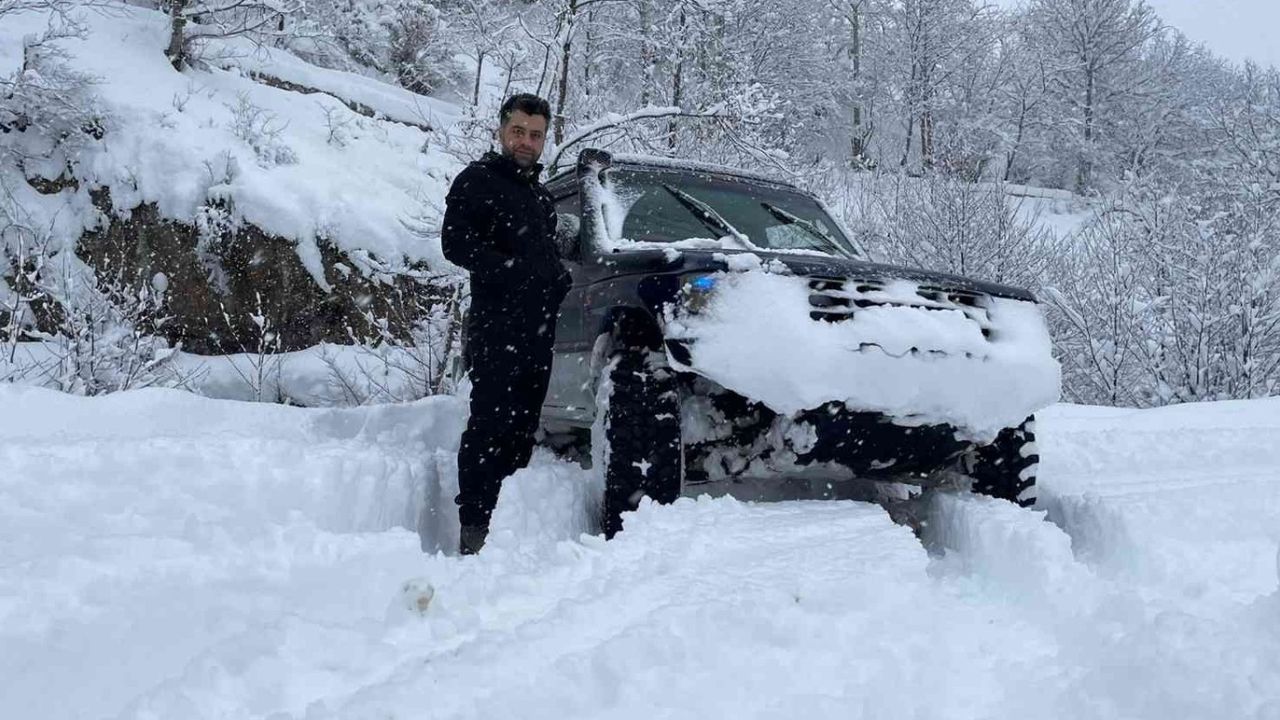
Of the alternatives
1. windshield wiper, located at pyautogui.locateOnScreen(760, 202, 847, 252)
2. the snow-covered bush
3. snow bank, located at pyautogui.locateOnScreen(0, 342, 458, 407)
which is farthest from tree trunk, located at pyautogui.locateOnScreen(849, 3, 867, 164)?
windshield wiper, located at pyautogui.locateOnScreen(760, 202, 847, 252)

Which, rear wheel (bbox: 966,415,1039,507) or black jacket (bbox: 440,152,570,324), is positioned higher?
black jacket (bbox: 440,152,570,324)

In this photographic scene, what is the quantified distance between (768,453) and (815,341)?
0.52 m

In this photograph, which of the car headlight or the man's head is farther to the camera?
the man's head

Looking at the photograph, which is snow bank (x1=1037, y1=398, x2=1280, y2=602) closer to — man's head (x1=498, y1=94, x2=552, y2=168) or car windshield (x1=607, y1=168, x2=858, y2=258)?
car windshield (x1=607, y1=168, x2=858, y2=258)

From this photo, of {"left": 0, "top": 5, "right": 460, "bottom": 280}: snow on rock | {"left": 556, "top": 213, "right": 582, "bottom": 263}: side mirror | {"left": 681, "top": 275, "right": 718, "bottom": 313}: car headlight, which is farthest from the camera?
{"left": 0, "top": 5, "right": 460, "bottom": 280}: snow on rock

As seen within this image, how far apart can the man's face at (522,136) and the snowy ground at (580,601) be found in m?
1.24

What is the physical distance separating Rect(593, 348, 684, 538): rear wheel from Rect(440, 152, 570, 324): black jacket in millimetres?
486

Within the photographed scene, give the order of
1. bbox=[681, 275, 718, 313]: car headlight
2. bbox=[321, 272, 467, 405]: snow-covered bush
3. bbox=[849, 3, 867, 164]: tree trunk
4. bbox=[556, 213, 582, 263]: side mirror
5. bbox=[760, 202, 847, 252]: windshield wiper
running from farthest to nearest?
bbox=[849, 3, 867, 164]: tree trunk, bbox=[321, 272, 467, 405]: snow-covered bush, bbox=[760, 202, 847, 252]: windshield wiper, bbox=[556, 213, 582, 263]: side mirror, bbox=[681, 275, 718, 313]: car headlight

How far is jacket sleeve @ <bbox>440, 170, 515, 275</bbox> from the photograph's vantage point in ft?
10.1

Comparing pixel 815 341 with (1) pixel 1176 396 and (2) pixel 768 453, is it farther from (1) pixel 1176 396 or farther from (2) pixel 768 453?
(1) pixel 1176 396

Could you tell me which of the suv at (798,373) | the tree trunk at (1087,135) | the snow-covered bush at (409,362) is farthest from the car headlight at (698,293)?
the tree trunk at (1087,135)

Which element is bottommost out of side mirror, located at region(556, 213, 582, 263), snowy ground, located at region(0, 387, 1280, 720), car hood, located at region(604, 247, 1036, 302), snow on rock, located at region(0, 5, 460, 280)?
snowy ground, located at region(0, 387, 1280, 720)

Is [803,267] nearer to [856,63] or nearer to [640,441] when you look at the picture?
[640,441]

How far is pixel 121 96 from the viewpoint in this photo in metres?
9.87
